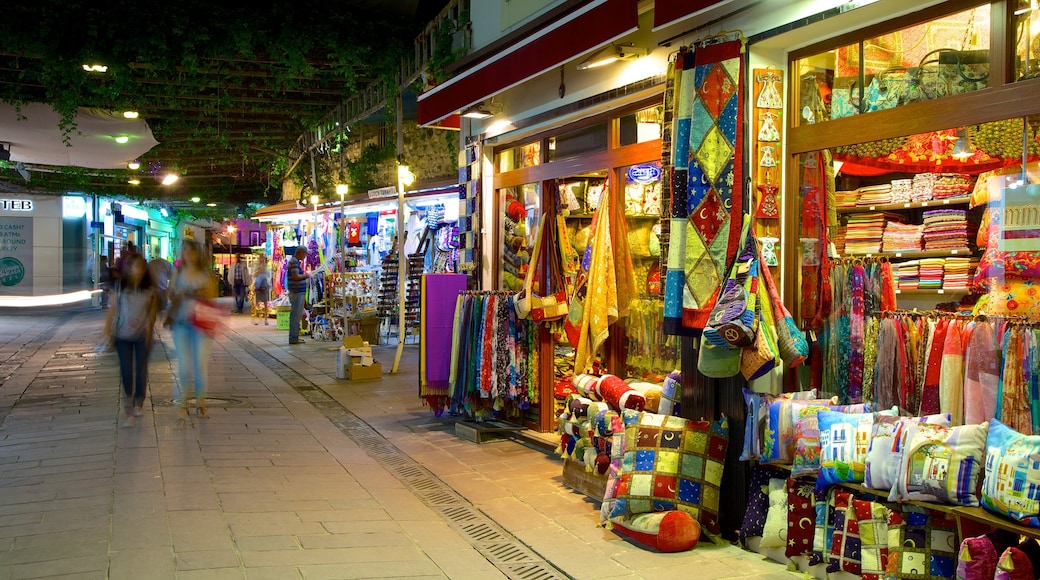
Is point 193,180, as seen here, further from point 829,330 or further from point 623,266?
point 829,330

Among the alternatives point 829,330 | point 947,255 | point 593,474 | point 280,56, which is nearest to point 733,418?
point 829,330

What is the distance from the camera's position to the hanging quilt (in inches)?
195

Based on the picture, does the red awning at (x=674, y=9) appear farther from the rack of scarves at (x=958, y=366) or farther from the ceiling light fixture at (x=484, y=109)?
the ceiling light fixture at (x=484, y=109)

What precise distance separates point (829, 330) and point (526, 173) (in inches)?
151

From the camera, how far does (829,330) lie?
5.13 metres

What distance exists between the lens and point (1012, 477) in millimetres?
3395

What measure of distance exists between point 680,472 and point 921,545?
142 centimetres

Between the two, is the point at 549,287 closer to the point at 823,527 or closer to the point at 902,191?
the point at 902,191

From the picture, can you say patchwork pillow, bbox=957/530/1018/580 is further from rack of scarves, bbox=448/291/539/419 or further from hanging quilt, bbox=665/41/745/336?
rack of scarves, bbox=448/291/539/419

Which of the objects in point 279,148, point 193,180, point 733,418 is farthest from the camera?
point 193,180

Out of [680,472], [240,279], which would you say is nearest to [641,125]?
[680,472]

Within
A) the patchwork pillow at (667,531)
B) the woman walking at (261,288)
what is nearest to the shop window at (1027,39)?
the patchwork pillow at (667,531)

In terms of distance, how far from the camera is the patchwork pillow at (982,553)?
11.3 ft

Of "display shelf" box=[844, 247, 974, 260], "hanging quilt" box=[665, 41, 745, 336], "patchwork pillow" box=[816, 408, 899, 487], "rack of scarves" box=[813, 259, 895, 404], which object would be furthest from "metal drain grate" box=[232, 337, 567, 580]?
"display shelf" box=[844, 247, 974, 260]
